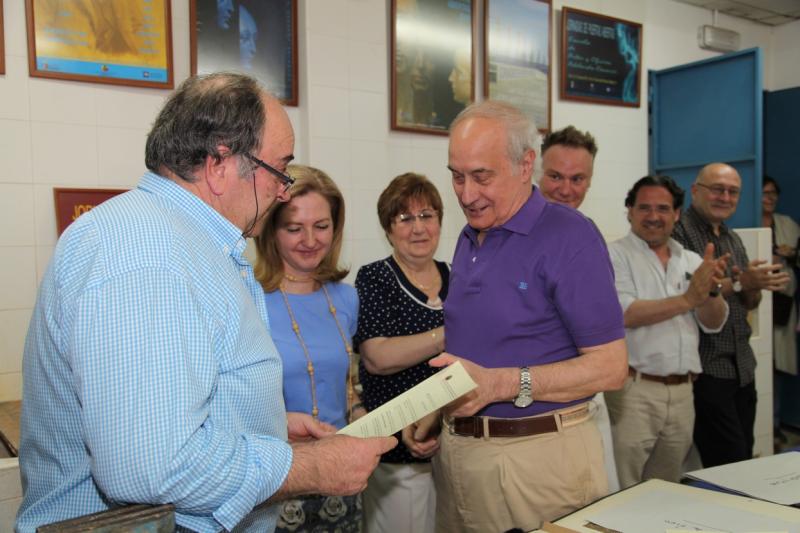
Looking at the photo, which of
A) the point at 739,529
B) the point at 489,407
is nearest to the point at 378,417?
the point at 489,407

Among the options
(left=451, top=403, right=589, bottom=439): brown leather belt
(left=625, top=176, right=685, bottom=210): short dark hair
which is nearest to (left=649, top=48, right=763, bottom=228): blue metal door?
(left=625, top=176, right=685, bottom=210): short dark hair

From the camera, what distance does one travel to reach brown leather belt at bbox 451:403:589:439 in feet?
5.48

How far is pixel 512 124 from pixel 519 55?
2835 millimetres

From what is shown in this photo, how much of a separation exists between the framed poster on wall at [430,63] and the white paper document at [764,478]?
8.72 feet

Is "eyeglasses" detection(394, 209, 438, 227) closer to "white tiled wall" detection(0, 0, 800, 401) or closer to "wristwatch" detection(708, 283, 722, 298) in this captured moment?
"white tiled wall" detection(0, 0, 800, 401)

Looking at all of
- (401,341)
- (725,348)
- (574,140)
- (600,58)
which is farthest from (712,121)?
(401,341)

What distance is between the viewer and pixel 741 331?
3324 millimetres

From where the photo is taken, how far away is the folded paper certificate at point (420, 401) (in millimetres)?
1353

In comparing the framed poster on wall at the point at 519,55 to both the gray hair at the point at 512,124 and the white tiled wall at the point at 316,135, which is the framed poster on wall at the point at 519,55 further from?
the gray hair at the point at 512,124

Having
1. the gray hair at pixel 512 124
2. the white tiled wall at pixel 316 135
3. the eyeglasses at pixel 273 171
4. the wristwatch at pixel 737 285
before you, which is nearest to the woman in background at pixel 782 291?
the white tiled wall at pixel 316 135

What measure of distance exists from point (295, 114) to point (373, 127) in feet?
1.44

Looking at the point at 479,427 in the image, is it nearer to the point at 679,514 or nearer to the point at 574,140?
the point at 679,514

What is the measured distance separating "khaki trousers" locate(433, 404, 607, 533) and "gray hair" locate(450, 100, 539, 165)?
29.2 inches

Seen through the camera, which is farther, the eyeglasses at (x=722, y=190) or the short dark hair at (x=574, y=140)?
the eyeglasses at (x=722, y=190)
